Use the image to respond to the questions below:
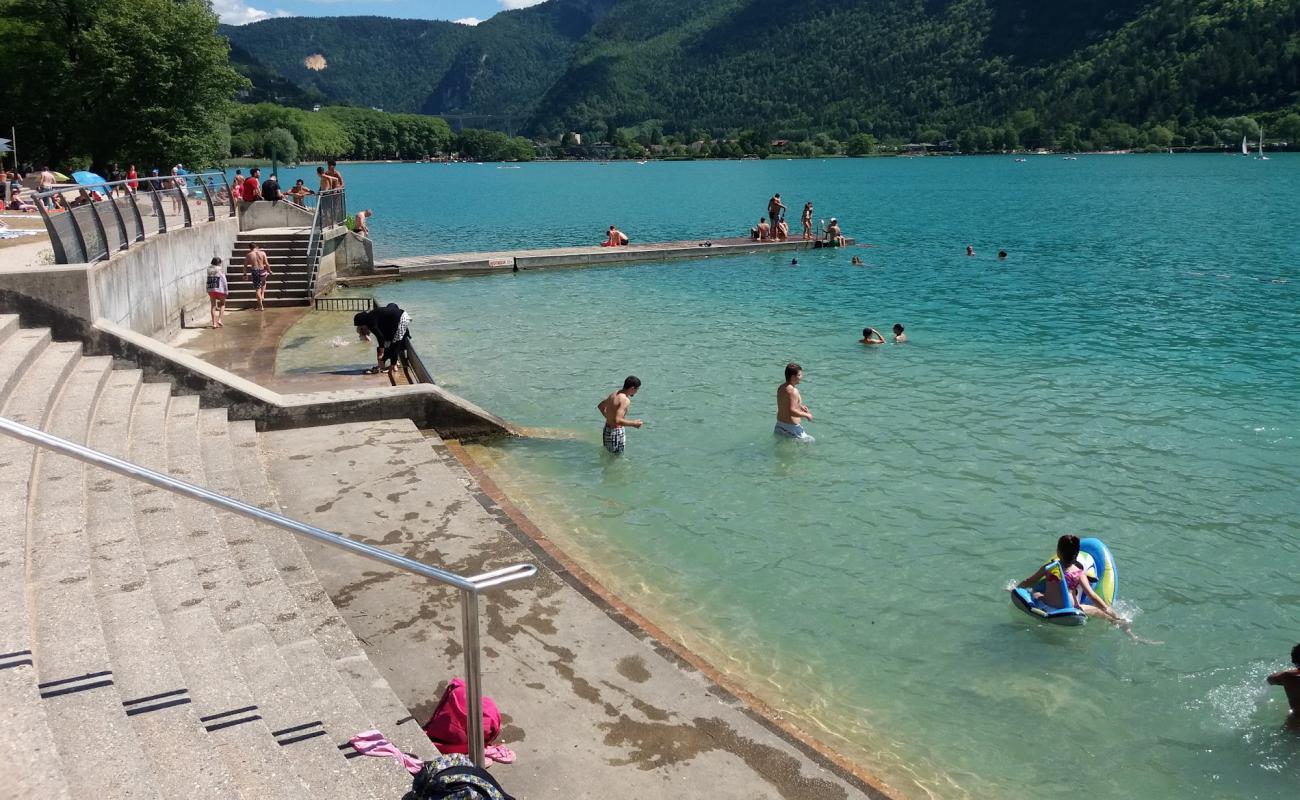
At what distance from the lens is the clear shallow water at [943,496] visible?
767cm

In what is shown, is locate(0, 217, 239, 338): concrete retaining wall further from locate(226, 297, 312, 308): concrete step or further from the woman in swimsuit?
the woman in swimsuit

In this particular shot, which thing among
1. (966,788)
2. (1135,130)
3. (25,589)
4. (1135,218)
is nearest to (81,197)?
(25,589)

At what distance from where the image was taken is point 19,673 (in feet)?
15.4

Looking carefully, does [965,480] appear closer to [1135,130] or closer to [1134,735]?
[1134,735]

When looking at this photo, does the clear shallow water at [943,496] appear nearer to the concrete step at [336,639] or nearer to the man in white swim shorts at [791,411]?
the man in white swim shorts at [791,411]

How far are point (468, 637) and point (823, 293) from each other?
26.9 metres

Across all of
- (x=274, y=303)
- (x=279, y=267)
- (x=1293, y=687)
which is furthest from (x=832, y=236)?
(x=1293, y=687)

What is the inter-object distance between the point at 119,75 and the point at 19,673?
42.3 m

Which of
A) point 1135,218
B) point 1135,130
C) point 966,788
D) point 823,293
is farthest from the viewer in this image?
point 1135,130

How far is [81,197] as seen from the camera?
14.8 meters

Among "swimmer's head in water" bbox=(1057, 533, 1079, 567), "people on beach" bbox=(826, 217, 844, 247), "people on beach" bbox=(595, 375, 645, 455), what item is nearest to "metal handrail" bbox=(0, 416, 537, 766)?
"swimmer's head in water" bbox=(1057, 533, 1079, 567)

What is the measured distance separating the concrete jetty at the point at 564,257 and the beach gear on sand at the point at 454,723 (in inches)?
987

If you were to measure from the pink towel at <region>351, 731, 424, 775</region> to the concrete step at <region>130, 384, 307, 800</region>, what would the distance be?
386mm

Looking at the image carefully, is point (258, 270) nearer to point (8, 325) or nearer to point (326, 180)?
point (326, 180)
